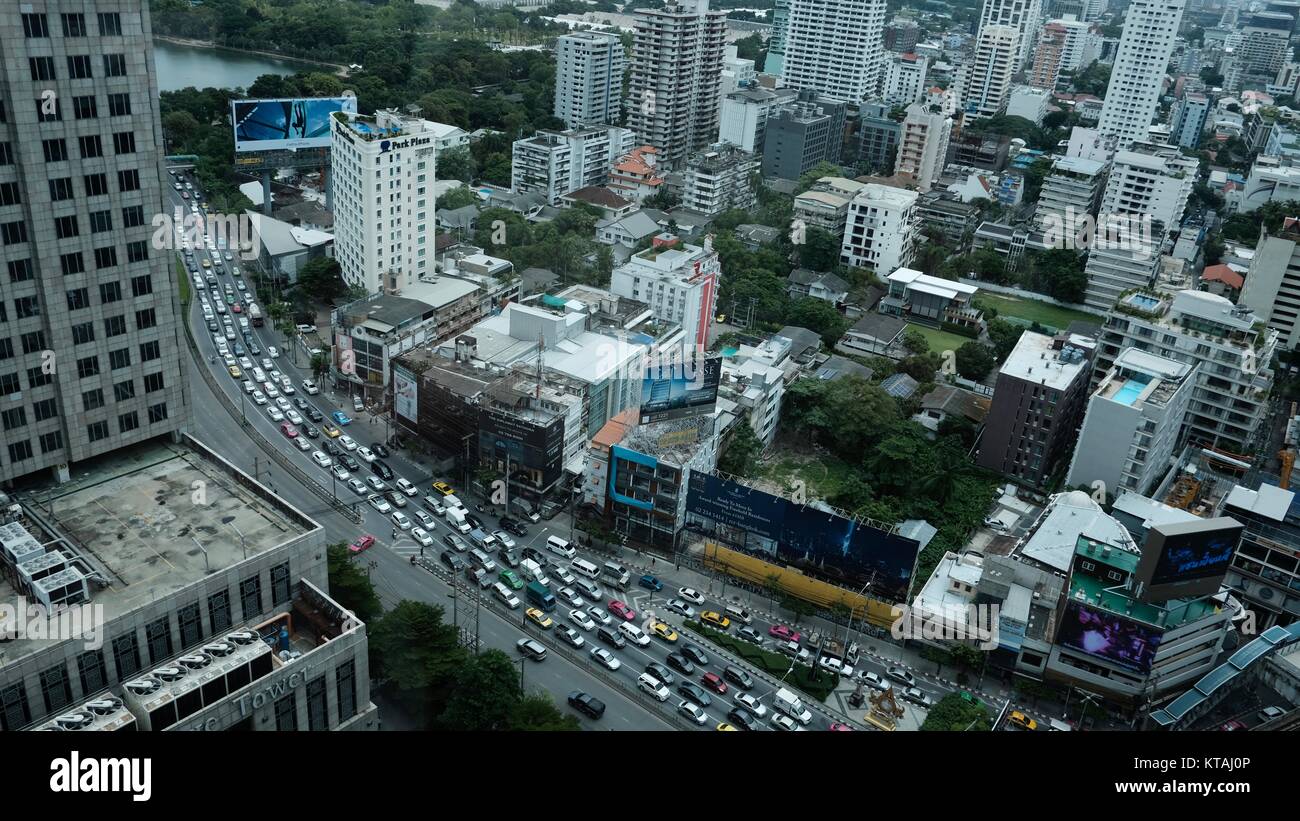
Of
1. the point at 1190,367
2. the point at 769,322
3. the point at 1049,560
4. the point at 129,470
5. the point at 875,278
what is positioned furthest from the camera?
the point at 875,278

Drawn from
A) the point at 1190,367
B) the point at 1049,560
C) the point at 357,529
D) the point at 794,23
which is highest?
the point at 794,23

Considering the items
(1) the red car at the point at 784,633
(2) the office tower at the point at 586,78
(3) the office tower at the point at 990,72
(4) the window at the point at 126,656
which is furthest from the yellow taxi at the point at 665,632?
(3) the office tower at the point at 990,72

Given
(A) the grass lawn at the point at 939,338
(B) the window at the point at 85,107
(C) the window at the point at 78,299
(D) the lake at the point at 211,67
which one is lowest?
(A) the grass lawn at the point at 939,338

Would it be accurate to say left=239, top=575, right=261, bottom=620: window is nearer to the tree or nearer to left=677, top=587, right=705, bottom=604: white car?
left=677, top=587, right=705, bottom=604: white car

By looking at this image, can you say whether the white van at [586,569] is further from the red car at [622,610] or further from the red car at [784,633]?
the red car at [784,633]

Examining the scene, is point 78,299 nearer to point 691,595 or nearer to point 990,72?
point 691,595

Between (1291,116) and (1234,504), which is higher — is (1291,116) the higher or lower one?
the higher one

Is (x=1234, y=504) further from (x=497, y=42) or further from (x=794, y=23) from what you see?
(x=497, y=42)

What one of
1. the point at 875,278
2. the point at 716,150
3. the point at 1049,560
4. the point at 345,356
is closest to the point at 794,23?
the point at 716,150
